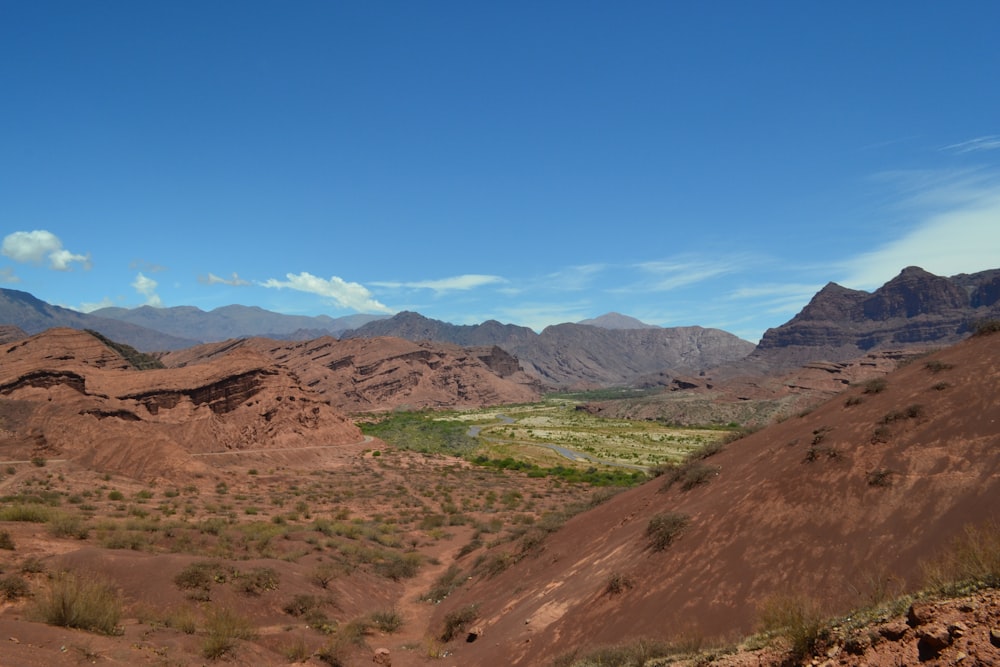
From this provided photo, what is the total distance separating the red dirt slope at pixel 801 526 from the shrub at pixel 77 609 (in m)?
7.43

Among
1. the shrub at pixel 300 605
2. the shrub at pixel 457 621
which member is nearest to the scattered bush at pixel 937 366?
the shrub at pixel 457 621

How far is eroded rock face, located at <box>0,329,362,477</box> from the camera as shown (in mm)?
36438

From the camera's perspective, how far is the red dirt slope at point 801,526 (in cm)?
870

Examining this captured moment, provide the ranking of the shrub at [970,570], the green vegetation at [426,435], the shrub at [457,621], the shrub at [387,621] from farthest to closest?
the green vegetation at [426,435]
the shrub at [387,621]
the shrub at [457,621]
the shrub at [970,570]

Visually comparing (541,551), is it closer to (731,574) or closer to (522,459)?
(731,574)

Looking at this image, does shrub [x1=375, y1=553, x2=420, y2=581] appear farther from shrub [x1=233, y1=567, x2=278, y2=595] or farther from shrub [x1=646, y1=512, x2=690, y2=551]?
shrub [x1=646, y1=512, x2=690, y2=551]

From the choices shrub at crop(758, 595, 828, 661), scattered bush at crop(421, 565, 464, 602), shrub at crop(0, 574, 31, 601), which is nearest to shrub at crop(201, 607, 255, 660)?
shrub at crop(0, 574, 31, 601)

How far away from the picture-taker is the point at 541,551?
17625 mm

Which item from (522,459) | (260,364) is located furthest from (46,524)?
(522,459)

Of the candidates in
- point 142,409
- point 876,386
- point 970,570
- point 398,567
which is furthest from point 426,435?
point 970,570

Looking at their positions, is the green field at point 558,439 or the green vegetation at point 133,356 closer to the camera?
the green field at point 558,439

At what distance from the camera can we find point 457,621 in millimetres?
14859

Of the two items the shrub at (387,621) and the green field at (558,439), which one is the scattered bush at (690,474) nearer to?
the shrub at (387,621)

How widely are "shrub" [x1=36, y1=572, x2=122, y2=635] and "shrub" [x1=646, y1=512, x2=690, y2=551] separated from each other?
11.3 metres
